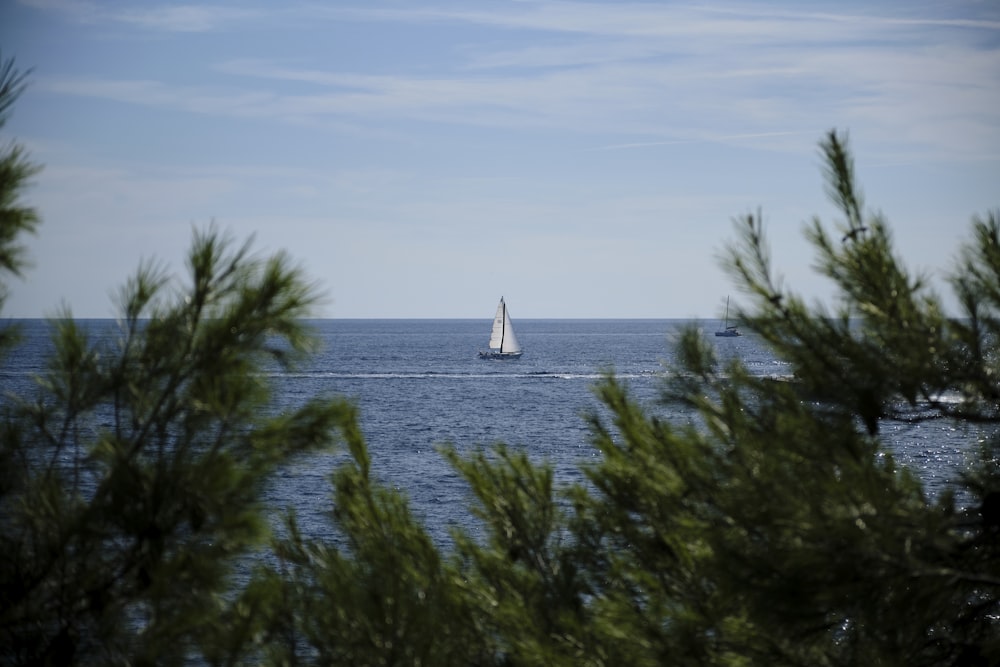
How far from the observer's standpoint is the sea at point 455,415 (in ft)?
21.6

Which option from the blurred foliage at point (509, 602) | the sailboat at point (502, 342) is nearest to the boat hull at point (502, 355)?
the sailboat at point (502, 342)

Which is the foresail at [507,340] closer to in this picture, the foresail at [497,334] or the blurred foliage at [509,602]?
the foresail at [497,334]

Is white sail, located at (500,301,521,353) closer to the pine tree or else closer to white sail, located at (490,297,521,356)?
white sail, located at (490,297,521,356)

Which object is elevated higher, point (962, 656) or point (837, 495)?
point (837, 495)

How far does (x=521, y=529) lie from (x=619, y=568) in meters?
0.65

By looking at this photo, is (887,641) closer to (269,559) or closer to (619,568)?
(619,568)

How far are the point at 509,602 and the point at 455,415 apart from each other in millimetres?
52592

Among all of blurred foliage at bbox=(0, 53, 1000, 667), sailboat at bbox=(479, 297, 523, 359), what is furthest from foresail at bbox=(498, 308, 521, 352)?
Answer: blurred foliage at bbox=(0, 53, 1000, 667)

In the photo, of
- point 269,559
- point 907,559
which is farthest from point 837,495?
point 269,559

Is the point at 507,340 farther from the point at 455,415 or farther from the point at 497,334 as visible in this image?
the point at 455,415

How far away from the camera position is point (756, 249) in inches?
177

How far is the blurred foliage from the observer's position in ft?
12.8

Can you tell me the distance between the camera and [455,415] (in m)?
57.8

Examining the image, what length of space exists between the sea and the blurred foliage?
0.19 metres
